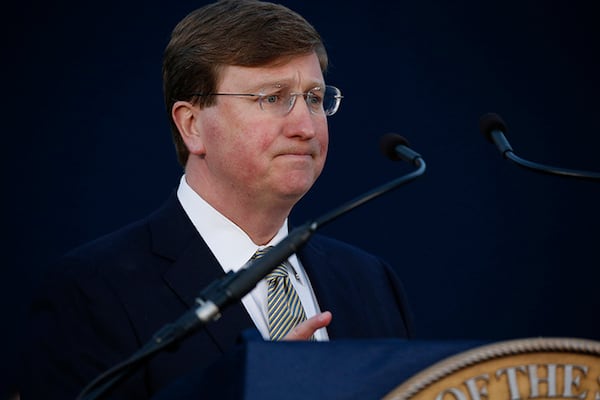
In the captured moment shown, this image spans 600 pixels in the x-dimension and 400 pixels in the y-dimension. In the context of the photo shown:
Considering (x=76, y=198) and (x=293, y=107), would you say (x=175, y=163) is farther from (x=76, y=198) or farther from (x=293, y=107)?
(x=293, y=107)

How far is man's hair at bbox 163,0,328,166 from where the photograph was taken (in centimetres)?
192

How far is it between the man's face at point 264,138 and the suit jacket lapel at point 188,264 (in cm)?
13

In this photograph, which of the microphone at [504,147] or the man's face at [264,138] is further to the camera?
the man's face at [264,138]

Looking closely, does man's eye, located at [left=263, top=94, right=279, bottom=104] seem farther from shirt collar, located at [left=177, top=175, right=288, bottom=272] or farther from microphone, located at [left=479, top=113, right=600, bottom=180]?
microphone, located at [left=479, top=113, right=600, bottom=180]

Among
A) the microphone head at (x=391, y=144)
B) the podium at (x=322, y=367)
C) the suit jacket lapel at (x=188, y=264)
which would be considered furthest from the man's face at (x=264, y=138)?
the podium at (x=322, y=367)

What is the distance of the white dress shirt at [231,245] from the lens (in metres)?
1.88

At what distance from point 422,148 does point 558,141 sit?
462mm

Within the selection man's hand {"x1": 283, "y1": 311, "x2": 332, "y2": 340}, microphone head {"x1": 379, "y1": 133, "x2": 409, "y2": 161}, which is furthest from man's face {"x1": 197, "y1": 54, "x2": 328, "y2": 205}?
man's hand {"x1": 283, "y1": 311, "x2": 332, "y2": 340}

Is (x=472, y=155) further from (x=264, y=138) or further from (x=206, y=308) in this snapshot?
(x=206, y=308)

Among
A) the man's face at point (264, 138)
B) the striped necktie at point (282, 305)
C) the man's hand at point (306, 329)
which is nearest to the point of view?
the man's hand at point (306, 329)

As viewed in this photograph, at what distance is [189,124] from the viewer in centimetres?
205

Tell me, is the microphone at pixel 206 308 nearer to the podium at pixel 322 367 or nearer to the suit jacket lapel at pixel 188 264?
the podium at pixel 322 367

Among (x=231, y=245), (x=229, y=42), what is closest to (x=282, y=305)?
(x=231, y=245)

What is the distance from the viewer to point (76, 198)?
2.60 meters
